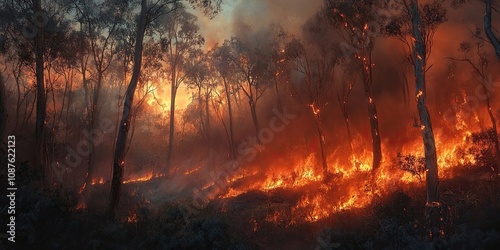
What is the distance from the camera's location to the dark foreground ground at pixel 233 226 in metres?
10.3

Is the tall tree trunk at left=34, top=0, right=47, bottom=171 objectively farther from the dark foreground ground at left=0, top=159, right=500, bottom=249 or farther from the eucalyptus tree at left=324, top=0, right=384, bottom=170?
the eucalyptus tree at left=324, top=0, right=384, bottom=170

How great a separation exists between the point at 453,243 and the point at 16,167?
16.0 m

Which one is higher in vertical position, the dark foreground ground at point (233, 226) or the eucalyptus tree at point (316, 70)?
the eucalyptus tree at point (316, 70)

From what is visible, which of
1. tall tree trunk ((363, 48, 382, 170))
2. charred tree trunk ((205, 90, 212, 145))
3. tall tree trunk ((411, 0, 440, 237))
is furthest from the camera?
charred tree trunk ((205, 90, 212, 145))

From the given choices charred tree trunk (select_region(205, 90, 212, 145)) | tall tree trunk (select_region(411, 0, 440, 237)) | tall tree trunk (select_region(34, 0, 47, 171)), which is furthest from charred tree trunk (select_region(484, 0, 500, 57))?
charred tree trunk (select_region(205, 90, 212, 145))

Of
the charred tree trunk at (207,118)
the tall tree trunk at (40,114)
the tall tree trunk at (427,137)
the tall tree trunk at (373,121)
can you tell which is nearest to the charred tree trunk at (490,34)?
the tall tree trunk at (427,137)

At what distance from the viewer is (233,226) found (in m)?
12.2

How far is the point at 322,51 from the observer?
83.2 ft

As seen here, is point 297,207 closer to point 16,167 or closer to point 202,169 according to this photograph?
point 16,167

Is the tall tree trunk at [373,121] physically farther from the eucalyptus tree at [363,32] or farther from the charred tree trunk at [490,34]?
the charred tree trunk at [490,34]

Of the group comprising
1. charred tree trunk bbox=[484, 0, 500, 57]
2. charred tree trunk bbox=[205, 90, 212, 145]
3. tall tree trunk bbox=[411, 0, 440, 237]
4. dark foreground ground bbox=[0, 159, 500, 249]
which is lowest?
dark foreground ground bbox=[0, 159, 500, 249]

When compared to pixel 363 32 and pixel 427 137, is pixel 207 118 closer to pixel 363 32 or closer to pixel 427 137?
pixel 363 32

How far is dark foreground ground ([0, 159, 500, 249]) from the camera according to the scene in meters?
10.3

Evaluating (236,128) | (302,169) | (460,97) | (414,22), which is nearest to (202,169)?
(236,128)
